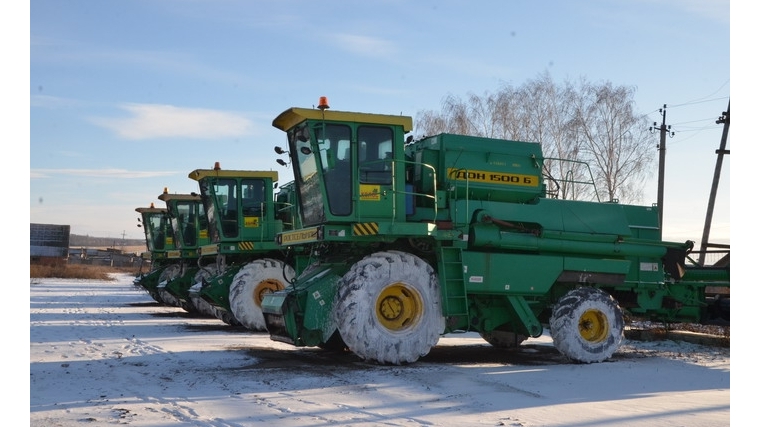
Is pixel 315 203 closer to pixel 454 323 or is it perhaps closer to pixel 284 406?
pixel 454 323

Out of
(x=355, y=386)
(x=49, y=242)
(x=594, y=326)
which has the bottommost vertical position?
(x=355, y=386)

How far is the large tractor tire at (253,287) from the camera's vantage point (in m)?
15.9

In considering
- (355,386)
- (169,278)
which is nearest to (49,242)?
(169,278)

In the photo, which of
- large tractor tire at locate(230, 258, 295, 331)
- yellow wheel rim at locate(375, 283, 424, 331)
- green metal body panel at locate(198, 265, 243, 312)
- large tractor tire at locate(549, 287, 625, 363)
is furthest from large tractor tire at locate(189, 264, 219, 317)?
large tractor tire at locate(549, 287, 625, 363)

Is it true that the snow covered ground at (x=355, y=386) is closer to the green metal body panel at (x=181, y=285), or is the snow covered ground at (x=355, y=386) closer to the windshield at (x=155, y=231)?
the green metal body panel at (x=181, y=285)

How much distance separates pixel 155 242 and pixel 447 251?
1821 centimetres

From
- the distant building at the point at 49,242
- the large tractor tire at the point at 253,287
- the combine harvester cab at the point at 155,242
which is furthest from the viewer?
the distant building at the point at 49,242

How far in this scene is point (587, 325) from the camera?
11883 millimetres

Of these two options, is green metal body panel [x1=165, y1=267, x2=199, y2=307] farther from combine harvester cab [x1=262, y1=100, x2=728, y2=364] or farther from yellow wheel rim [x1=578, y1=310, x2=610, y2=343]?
yellow wheel rim [x1=578, y1=310, x2=610, y2=343]

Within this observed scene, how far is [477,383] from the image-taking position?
9023 millimetres

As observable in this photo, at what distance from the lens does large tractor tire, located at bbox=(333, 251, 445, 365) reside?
32.8 ft

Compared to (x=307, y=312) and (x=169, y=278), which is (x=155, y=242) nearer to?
(x=169, y=278)

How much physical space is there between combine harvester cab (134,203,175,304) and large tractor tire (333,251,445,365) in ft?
54.1

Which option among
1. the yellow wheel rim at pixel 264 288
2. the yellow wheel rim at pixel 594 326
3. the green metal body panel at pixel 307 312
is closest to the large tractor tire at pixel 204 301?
the yellow wheel rim at pixel 264 288
